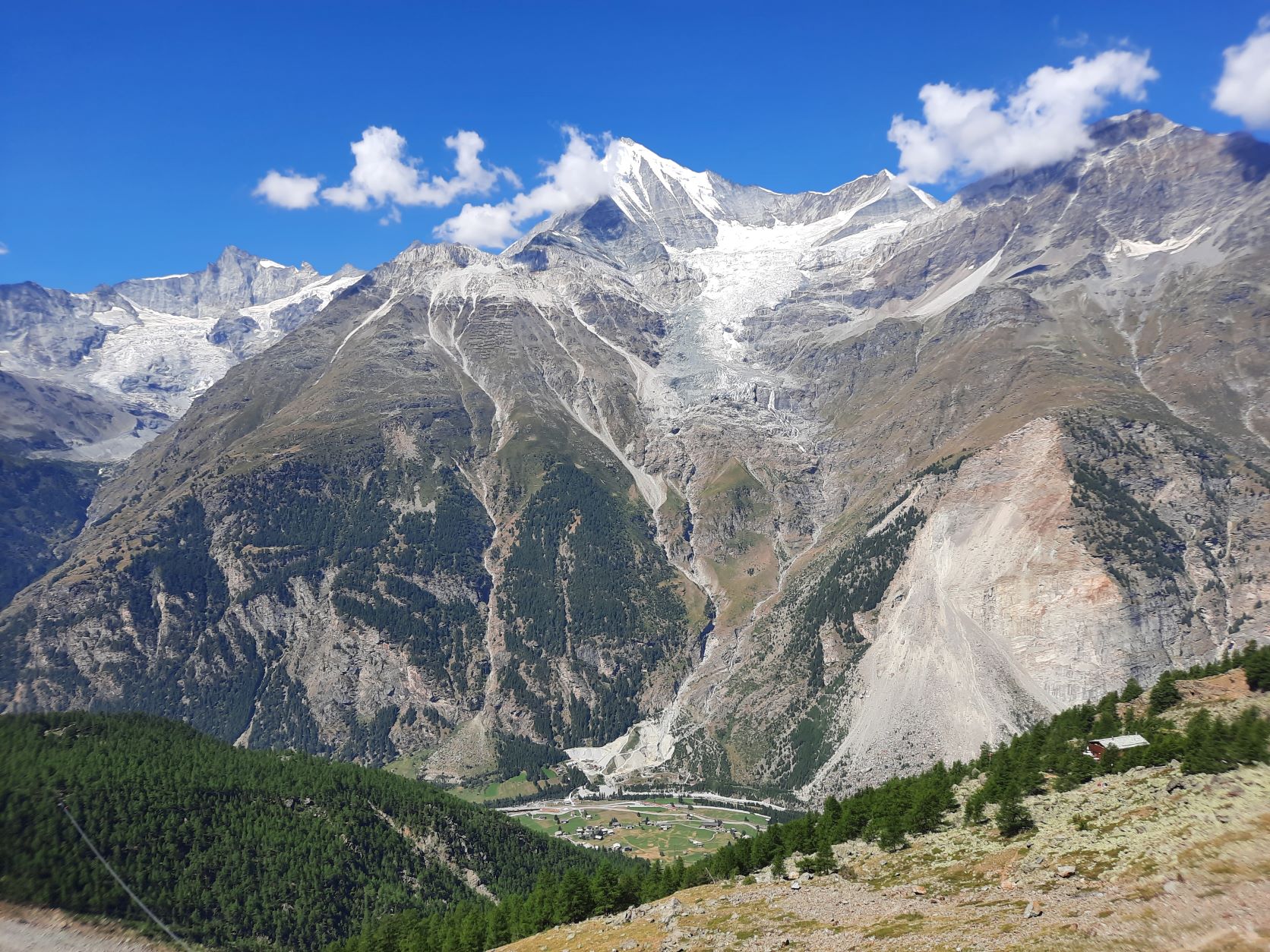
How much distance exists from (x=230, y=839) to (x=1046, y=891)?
135 m

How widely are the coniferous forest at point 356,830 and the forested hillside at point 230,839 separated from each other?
0.32 metres

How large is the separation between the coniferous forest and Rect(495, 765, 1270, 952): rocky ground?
5331mm

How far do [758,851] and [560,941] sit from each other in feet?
107

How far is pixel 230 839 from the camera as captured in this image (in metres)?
144

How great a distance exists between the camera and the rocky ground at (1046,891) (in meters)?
43.9

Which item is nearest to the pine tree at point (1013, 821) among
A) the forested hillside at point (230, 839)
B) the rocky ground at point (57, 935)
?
the forested hillside at point (230, 839)

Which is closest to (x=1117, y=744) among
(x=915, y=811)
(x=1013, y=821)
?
(x=915, y=811)

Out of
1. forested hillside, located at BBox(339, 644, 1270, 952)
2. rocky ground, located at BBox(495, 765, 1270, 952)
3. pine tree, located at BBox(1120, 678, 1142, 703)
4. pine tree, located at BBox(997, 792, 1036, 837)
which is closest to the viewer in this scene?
rocky ground, located at BBox(495, 765, 1270, 952)

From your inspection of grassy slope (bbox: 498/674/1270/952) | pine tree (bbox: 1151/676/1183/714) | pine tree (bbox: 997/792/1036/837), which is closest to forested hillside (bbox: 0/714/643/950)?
grassy slope (bbox: 498/674/1270/952)

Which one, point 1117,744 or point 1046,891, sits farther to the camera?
point 1117,744

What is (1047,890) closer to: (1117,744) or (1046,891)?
(1046,891)

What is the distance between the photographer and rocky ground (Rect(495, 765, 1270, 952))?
144ft

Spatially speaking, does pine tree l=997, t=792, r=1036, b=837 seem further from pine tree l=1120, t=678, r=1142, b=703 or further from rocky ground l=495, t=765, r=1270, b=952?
pine tree l=1120, t=678, r=1142, b=703

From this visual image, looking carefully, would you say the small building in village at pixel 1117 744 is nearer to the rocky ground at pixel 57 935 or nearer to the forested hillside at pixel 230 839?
the forested hillside at pixel 230 839
